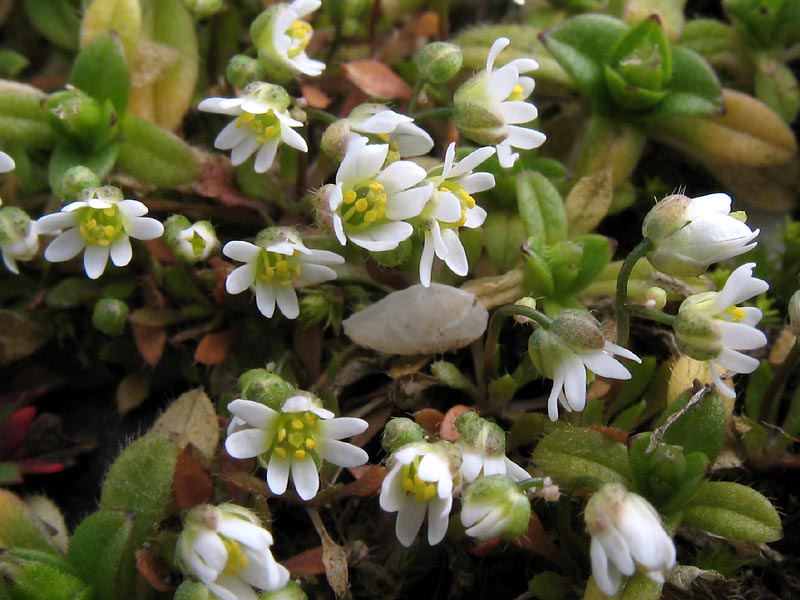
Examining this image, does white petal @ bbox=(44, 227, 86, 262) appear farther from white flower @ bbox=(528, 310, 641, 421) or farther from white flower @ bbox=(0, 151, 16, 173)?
white flower @ bbox=(528, 310, 641, 421)

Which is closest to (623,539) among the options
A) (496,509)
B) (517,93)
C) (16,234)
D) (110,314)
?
(496,509)

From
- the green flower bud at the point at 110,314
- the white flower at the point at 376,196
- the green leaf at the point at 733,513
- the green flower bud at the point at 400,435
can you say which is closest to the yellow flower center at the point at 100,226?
the green flower bud at the point at 110,314

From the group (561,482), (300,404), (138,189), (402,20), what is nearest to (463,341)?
(561,482)

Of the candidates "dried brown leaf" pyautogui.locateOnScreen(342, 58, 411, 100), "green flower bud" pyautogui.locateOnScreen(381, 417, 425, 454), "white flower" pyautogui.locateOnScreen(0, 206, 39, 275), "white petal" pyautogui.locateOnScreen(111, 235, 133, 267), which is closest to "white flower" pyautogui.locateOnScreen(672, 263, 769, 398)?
"green flower bud" pyautogui.locateOnScreen(381, 417, 425, 454)

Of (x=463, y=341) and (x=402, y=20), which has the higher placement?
(x=402, y=20)

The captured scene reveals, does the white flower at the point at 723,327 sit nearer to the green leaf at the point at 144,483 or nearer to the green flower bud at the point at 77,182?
the green leaf at the point at 144,483

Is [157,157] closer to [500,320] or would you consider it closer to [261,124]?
[261,124]

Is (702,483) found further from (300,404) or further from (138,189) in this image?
(138,189)
